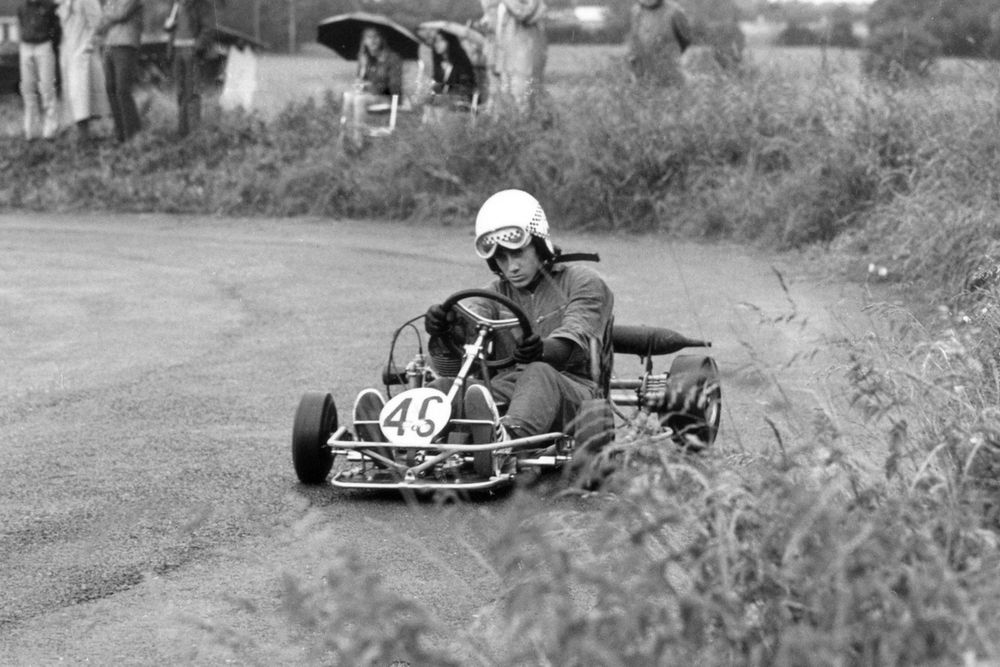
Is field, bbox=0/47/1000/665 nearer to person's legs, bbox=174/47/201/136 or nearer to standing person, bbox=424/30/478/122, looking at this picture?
person's legs, bbox=174/47/201/136

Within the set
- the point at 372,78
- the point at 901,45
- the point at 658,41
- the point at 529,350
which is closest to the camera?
the point at 529,350

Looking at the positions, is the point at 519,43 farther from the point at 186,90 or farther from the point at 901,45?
the point at 901,45

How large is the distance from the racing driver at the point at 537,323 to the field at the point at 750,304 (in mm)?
769

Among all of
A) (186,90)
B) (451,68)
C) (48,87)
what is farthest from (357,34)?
(48,87)

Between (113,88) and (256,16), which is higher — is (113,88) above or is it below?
above

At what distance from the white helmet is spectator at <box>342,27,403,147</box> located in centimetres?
1258

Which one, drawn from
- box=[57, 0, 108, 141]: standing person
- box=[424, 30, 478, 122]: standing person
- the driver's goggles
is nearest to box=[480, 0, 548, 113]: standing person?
box=[424, 30, 478, 122]: standing person

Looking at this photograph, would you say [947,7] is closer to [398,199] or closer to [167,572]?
[398,199]

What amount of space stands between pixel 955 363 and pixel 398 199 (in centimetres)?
1316

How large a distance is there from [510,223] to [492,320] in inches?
17.2

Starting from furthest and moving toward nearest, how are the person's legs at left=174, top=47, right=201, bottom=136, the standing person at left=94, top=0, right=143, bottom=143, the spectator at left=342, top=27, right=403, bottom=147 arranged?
the person's legs at left=174, top=47, right=201, bottom=136, the standing person at left=94, top=0, right=143, bottom=143, the spectator at left=342, top=27, right=403, bottom=147

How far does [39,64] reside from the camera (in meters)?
21.7

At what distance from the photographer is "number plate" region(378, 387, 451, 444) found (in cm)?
693

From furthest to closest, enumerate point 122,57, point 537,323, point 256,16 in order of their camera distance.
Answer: point 256,16, point 122,57, point 537,323
